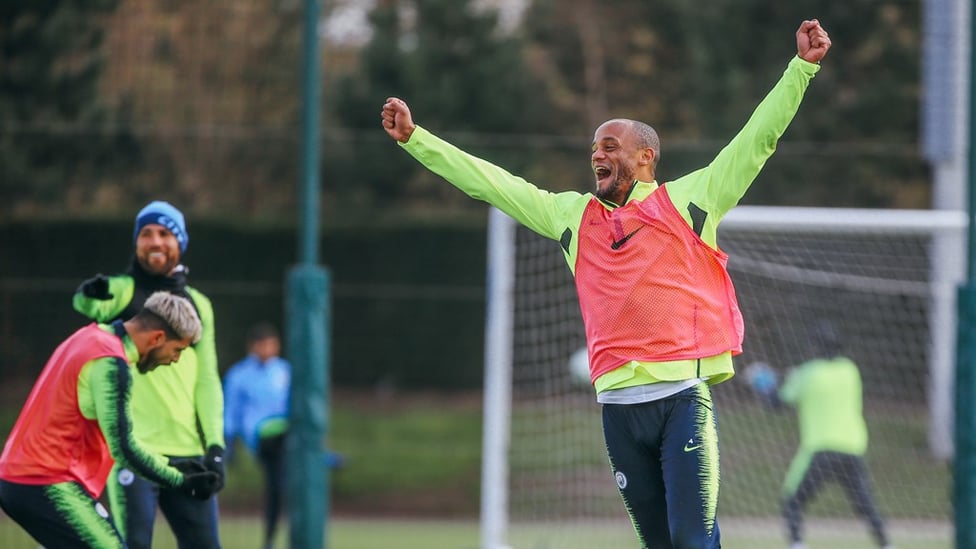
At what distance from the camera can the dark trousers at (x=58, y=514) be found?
5.10 m

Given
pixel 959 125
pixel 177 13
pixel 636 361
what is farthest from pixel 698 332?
pixel 177 13

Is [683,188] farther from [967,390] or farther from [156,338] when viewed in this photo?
[967,390]

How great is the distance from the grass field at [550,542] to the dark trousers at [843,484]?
1.19 meters

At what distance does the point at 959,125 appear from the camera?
1650cm

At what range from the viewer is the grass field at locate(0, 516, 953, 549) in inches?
481

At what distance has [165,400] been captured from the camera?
6109 millimetres

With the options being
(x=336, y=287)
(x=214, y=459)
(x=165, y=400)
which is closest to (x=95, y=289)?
(x=165, y=400)

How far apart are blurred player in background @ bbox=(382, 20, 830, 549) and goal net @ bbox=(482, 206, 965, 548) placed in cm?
735

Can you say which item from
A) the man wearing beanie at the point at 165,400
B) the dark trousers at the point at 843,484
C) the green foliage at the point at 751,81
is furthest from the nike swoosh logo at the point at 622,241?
the green foliage at the point at 751,81

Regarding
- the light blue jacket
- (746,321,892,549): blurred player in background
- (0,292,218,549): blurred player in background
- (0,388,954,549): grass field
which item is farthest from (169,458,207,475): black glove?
(746,321,892,549): blurred player in background

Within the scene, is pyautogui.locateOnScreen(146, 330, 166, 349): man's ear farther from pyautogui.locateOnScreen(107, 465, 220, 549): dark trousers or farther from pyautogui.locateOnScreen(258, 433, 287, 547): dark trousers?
pyautogui.locateOnScreen(258, 433, 287, 547): dark trousers

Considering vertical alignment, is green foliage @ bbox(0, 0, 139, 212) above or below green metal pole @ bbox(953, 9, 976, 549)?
above

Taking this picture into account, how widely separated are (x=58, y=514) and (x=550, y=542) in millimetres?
7865

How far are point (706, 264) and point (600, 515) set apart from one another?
9879mm
